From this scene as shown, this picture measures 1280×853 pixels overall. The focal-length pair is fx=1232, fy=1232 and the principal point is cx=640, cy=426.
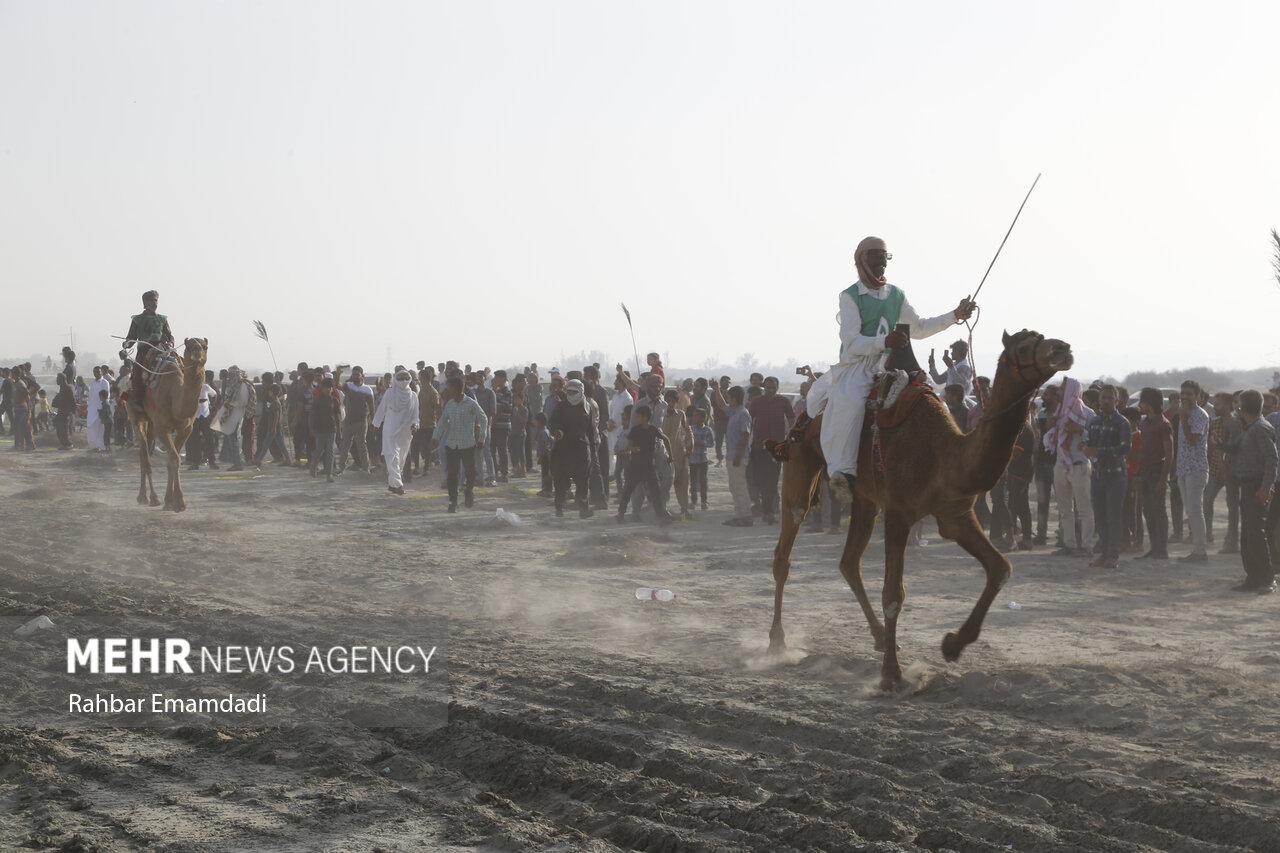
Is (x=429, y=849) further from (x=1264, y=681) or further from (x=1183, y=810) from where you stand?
(x=1264, y=681)

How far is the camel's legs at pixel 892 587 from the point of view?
8.39 meters

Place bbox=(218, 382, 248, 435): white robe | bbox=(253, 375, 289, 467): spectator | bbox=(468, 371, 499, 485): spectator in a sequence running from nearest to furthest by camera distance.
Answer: bbox=(468, 371, 499, 485): spectator < bbox=(253, 375, 289, 467): spectator < bbox=(218, 382, 248, 435): white robe

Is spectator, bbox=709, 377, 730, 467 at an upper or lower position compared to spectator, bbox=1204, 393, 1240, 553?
upper

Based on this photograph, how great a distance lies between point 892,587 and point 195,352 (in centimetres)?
1372

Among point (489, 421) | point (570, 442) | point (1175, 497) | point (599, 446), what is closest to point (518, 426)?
point (489, 421)

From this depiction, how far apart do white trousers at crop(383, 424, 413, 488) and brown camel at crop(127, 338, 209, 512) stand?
382 cm

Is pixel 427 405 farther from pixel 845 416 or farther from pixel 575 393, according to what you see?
pixel 845 416

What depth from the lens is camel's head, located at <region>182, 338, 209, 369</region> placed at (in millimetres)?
18938

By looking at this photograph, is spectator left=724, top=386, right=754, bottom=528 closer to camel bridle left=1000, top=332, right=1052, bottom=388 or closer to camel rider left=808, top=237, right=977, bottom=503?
camel rider left=808, top=237, right=977, bottom=503

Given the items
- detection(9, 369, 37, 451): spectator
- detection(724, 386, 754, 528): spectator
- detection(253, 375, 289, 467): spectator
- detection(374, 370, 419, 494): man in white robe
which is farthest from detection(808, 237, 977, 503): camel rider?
detection(9, 369, 37, 451): spectator

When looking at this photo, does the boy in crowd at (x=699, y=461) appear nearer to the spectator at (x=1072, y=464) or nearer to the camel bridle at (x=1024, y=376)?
the spectator at (x=1072, y=464)

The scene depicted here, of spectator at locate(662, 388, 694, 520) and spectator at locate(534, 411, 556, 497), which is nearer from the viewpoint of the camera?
spectator at locate(662, 388, 694, 520)

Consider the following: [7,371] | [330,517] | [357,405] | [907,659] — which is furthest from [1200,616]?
[7,371]

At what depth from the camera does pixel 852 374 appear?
9.02 m
